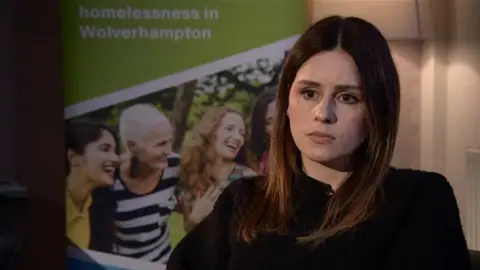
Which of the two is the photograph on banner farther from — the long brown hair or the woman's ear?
the long brown hair

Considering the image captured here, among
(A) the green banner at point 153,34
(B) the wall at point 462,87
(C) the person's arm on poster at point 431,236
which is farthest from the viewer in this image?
(B) the wall at point 462,87

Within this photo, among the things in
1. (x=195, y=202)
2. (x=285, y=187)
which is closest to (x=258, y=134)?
(x=195, y=202)

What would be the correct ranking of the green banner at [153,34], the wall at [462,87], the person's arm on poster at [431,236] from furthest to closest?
the wall at [462,87], the green banner at [153,34], the person's arm on poster at [431,236]

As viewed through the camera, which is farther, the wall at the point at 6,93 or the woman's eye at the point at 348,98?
the wall at the point at 6,93

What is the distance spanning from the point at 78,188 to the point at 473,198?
1013 mm

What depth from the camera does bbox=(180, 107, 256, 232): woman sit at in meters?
1.77

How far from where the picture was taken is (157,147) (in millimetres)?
1766

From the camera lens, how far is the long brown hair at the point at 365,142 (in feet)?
3.45

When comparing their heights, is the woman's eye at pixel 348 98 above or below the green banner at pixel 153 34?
below

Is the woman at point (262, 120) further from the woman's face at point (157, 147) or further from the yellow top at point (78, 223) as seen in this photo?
the yellow top at point (78, 223)

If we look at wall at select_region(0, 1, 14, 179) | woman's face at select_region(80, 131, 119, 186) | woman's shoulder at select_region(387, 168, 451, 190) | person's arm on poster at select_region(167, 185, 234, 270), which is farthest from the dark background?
woman's shoulder at select_region(387, 168, 451, 190)

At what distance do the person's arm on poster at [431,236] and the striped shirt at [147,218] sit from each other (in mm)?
824

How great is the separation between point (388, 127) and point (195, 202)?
802 mm

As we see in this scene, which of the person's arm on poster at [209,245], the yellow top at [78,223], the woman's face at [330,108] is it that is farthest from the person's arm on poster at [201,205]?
the woman's face at [330,108]
